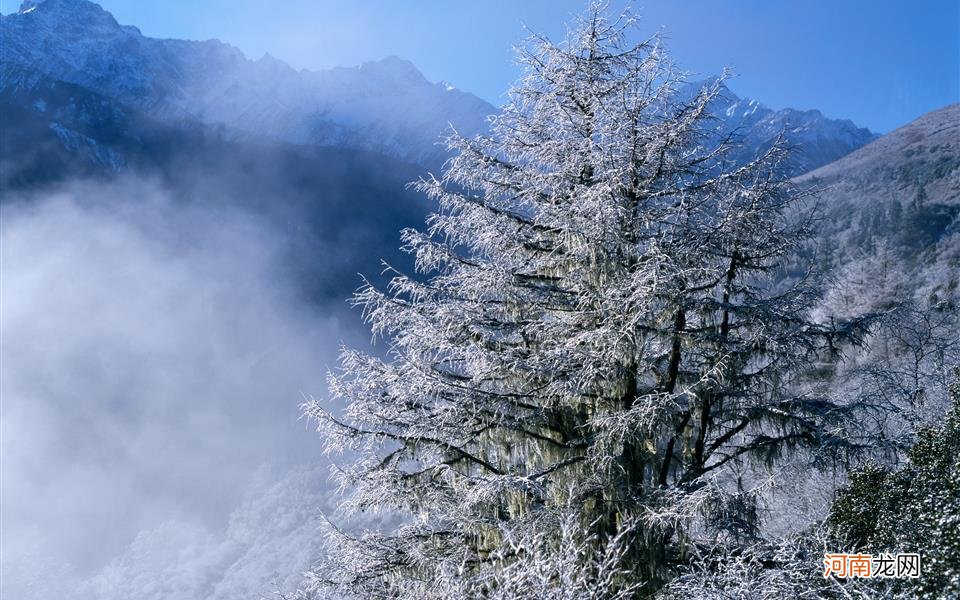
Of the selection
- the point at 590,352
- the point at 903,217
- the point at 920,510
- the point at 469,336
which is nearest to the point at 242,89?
the point at 903,217

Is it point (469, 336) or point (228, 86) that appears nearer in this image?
point (469, 336)

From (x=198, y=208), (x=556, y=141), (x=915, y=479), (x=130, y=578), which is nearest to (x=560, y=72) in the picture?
(x=556, y=141)

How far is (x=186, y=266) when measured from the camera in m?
115

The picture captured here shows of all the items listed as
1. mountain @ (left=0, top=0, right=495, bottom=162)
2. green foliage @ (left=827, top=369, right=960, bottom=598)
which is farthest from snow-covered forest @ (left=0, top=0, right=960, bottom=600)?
mountain @ (left=0, top=0, right=495, bottom=162)

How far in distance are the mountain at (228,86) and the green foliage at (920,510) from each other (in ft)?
366

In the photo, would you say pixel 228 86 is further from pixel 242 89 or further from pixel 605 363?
pixel 605 363

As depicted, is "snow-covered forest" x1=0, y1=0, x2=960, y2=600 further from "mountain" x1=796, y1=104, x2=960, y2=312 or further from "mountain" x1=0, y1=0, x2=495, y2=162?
"mountain" x1=0, y1=0, x2=495, y2=162

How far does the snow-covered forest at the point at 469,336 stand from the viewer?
5.98m

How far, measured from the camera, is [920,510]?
676cm

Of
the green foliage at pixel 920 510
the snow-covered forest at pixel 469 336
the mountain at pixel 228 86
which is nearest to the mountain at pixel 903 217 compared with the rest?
the snow-covered forest at pixel 469 336

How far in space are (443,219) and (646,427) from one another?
339cm

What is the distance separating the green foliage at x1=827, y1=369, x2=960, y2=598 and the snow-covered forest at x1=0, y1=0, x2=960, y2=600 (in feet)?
0.14

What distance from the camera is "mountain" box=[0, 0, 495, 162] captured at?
12269cm

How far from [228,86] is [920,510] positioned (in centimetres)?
15793
